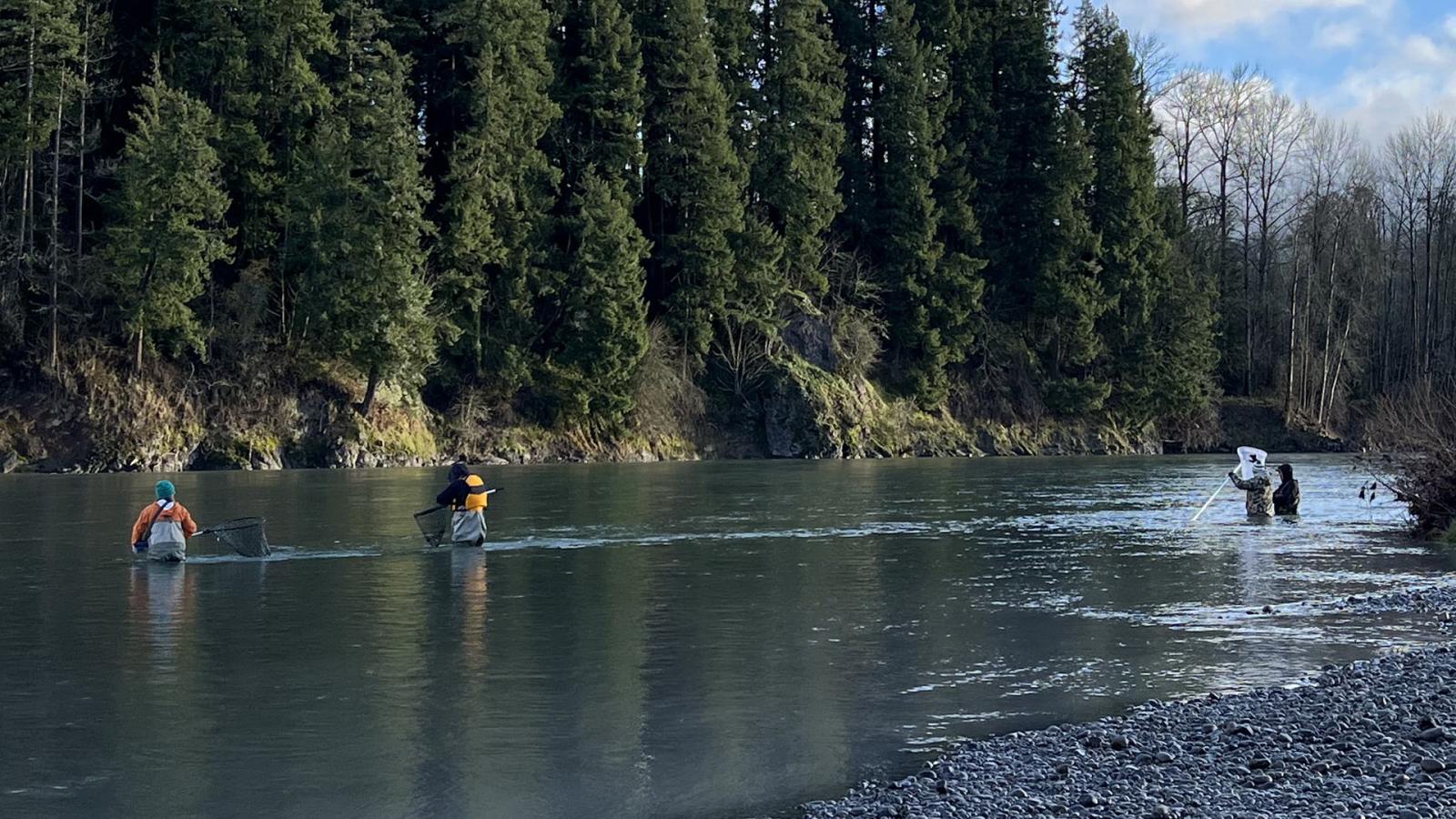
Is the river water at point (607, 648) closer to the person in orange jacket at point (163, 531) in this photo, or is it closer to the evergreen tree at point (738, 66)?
the person in orange jacket at point (163, 531)

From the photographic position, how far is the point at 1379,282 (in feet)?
347

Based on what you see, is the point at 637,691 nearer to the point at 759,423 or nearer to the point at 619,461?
the point at 619,461

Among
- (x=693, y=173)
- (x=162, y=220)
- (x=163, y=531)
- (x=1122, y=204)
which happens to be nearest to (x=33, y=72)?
(x=162, y=220)

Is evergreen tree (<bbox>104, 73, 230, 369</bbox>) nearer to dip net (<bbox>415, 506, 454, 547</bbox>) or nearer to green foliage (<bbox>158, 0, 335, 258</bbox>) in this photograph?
green foliage (<bbox>158, 0, 335, 258</bbox>)

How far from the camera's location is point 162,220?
61500 millimetres

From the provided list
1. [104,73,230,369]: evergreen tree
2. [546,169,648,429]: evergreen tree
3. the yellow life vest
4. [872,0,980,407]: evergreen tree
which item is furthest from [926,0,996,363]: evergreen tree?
the yellow life vest

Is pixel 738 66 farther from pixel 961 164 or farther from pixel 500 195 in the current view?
pixel 500 195

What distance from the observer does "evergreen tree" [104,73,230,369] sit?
200 ft

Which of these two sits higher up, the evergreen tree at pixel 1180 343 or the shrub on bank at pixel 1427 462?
the evergreen tree at pixel 1180 343

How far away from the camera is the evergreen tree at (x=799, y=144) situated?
265ft

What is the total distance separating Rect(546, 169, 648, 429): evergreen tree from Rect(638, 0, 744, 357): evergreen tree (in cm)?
433

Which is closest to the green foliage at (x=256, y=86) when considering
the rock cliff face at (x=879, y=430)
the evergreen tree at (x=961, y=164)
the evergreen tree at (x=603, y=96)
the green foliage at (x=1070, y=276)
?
the evergreen tree at (x=603, y=96)

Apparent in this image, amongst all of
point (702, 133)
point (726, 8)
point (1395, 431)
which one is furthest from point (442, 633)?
point (726, 8)

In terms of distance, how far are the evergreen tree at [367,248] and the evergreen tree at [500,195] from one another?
3.60m
